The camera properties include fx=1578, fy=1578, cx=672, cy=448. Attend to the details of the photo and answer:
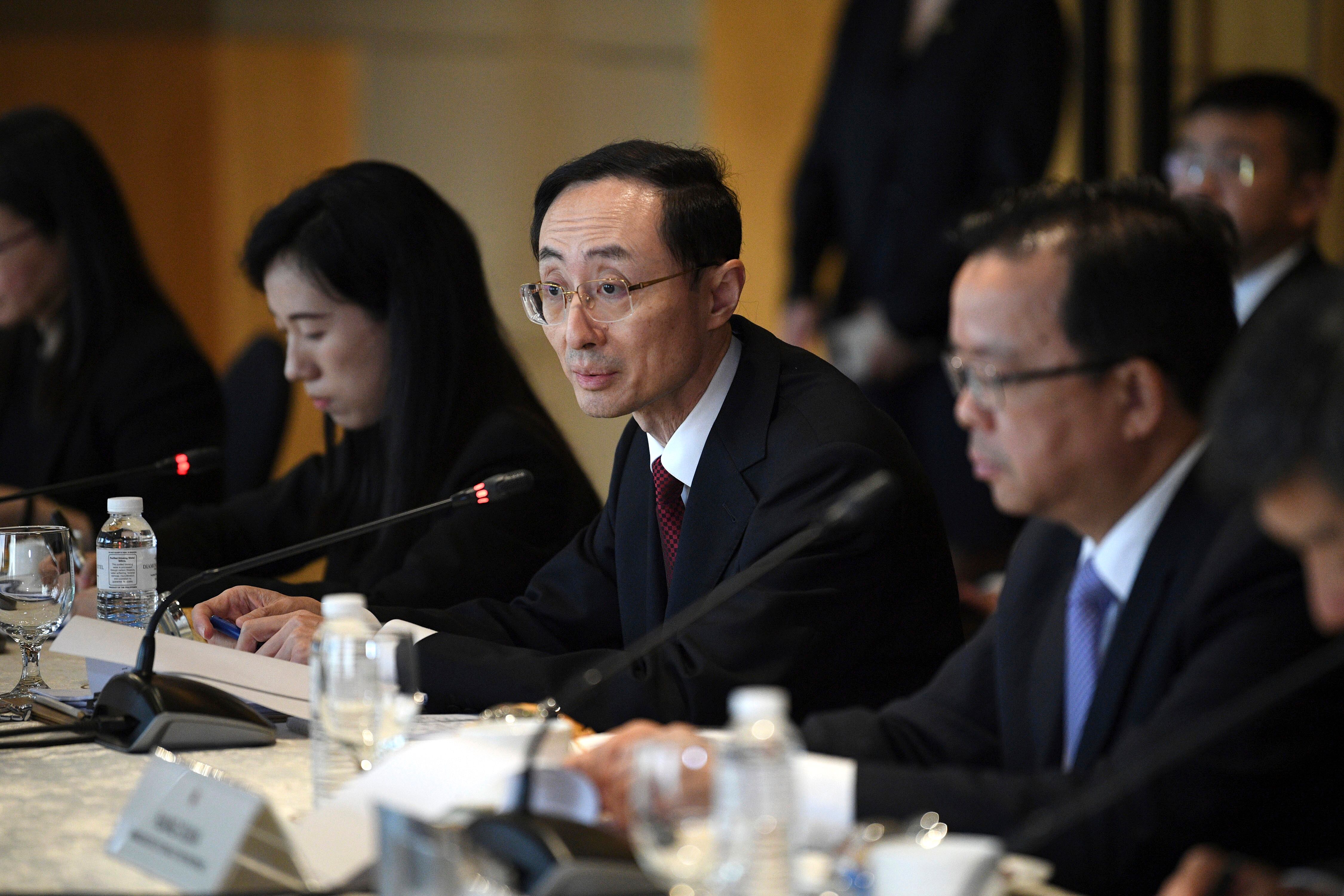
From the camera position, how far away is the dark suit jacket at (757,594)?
1.76 meters

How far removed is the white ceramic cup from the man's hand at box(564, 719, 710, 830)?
0.28 metres

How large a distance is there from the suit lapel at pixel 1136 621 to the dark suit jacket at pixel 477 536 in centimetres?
115

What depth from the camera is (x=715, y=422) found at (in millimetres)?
2045

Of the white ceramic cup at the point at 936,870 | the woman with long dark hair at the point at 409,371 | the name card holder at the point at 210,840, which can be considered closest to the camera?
the white ceramic cup at the point at 936,870

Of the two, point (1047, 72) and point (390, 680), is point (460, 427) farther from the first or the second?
point (1047, 72)

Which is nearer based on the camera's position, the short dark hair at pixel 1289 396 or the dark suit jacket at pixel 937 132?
the short dark hair at pixel 1289 396

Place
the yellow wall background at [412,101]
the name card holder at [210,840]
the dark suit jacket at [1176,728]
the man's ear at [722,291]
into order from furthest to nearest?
the yellow wall background at [412,101], the man's ear at [722,291], the dark suit jacket at [1176,728], the name card holder at [210,840]

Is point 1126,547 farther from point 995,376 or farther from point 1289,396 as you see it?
point 1289,396

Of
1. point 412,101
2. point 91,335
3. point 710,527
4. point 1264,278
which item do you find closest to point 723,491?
point 710,527

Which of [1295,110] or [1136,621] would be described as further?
[1295,110]

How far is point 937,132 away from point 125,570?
2757 millimetres

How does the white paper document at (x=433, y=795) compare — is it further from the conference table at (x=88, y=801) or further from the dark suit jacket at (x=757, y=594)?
the dark suit jacket at (x=757, y=594)

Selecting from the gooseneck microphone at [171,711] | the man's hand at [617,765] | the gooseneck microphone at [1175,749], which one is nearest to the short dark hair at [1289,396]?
the gooseneck microphone at [1175,749]

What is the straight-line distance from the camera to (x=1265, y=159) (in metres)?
3.79
